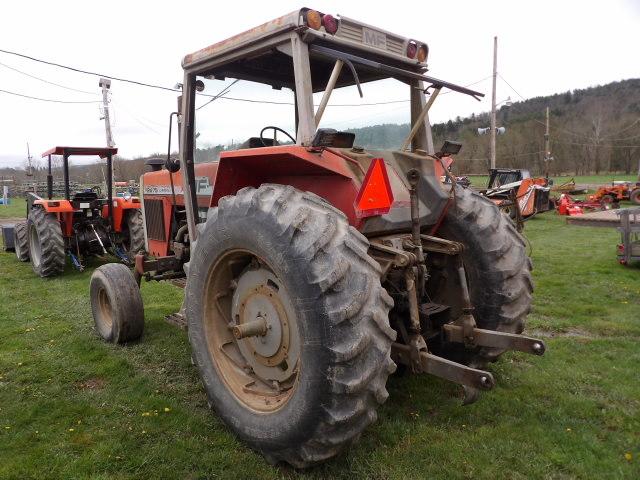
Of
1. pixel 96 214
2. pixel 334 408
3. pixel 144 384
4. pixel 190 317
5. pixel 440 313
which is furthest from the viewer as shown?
pixel 96 214

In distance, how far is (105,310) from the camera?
472cm

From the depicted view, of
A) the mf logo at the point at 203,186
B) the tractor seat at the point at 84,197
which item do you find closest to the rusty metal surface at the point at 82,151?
the tractor seat at the point at 84,197

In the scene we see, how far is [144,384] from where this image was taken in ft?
12.2

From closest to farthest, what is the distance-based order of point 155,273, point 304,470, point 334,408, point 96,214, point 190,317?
point 334,408, point 304,470, point 190,317, point 155,273, point 96,214

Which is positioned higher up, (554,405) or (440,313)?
(440,313)

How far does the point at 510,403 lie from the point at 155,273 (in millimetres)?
3209

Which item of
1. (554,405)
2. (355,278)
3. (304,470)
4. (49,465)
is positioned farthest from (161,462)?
(554,405)

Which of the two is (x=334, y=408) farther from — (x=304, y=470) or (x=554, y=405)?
(x=554, y=405)

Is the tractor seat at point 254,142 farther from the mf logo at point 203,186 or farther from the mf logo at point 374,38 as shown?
the mf logo at point 374,38

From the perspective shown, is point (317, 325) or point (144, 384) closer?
point (317, 325)

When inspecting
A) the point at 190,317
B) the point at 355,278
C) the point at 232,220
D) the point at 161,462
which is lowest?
the point at 161,462

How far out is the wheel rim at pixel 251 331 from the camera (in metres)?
2.74

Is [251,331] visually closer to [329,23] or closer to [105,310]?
[329,23]

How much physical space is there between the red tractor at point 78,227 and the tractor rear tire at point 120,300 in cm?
374
